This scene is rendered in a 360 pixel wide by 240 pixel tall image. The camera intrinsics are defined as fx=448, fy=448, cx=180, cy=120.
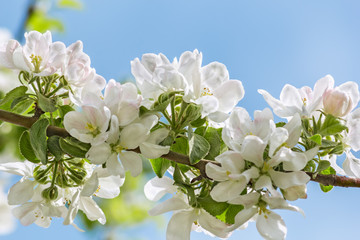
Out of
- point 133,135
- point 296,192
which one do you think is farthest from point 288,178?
point 133,135

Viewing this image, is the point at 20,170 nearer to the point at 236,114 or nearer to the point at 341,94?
the point at 236,114

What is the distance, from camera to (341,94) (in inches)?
30.4

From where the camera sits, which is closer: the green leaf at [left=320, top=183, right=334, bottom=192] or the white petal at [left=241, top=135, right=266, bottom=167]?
→ the white petal at [left=241, top=135, right=266, bottom=167]

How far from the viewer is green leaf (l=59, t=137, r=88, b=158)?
2.36ft

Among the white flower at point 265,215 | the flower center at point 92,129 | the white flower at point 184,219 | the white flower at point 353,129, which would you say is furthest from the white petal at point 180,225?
the white flower at point 353,129

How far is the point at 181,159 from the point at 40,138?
231 mm

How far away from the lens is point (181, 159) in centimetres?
73

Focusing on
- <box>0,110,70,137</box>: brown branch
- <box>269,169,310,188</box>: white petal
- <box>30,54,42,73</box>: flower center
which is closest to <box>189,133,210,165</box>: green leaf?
<box>269,169,310,188</box>: white petal

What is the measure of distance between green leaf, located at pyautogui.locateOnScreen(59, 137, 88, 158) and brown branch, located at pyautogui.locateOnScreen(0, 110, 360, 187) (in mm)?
25

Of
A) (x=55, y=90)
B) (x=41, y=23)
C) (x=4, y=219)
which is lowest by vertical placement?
(x=4, y=219)

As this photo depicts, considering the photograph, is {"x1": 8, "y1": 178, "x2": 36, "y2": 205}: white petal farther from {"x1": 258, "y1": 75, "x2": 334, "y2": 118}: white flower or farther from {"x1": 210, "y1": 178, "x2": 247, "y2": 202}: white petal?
{"x1": 258, "y1": 75, "x2": 334, "y2": 118}: white flower

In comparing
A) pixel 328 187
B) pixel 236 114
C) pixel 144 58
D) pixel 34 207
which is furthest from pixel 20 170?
pixel 328 187

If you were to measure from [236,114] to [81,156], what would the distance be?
0.86 ft

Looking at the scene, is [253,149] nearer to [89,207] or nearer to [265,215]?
[265,215]
